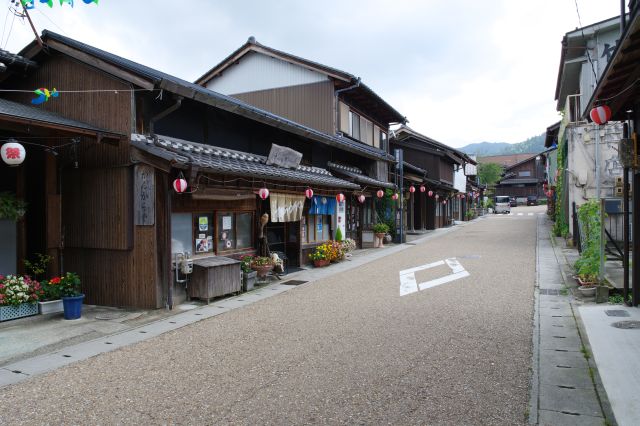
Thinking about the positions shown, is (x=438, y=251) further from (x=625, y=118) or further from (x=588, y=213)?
(x=625, y=118)

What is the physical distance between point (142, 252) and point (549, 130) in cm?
3260

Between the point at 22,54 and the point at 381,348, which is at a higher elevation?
the point at 22,54

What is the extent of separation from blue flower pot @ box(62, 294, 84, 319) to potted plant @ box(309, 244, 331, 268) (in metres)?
8.54

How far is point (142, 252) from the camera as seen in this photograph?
9359 millimetres

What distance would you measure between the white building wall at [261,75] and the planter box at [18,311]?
15.9 m

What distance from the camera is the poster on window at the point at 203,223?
36.0 feet

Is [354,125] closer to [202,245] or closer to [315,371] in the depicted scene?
[202,245]

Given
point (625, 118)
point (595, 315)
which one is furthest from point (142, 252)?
point (625, 118)

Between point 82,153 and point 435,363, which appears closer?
point 435,363

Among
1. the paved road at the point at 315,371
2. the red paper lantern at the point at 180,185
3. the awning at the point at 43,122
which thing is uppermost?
the awning at the point at 43,122

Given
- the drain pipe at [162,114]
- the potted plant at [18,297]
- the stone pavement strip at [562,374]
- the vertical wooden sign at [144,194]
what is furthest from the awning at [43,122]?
the stone pavement strip at [562,374]

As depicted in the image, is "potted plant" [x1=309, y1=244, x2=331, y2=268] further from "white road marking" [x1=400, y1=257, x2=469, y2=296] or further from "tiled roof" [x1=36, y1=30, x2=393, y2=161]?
"tiled roof" [x1=36, y1=30, x2=393, y2=161]

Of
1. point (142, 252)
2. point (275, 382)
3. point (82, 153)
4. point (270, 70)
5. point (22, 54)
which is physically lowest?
point (275, 382)

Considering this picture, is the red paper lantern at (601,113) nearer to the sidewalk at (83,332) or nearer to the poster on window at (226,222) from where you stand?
the sidewalk at (83,332)
